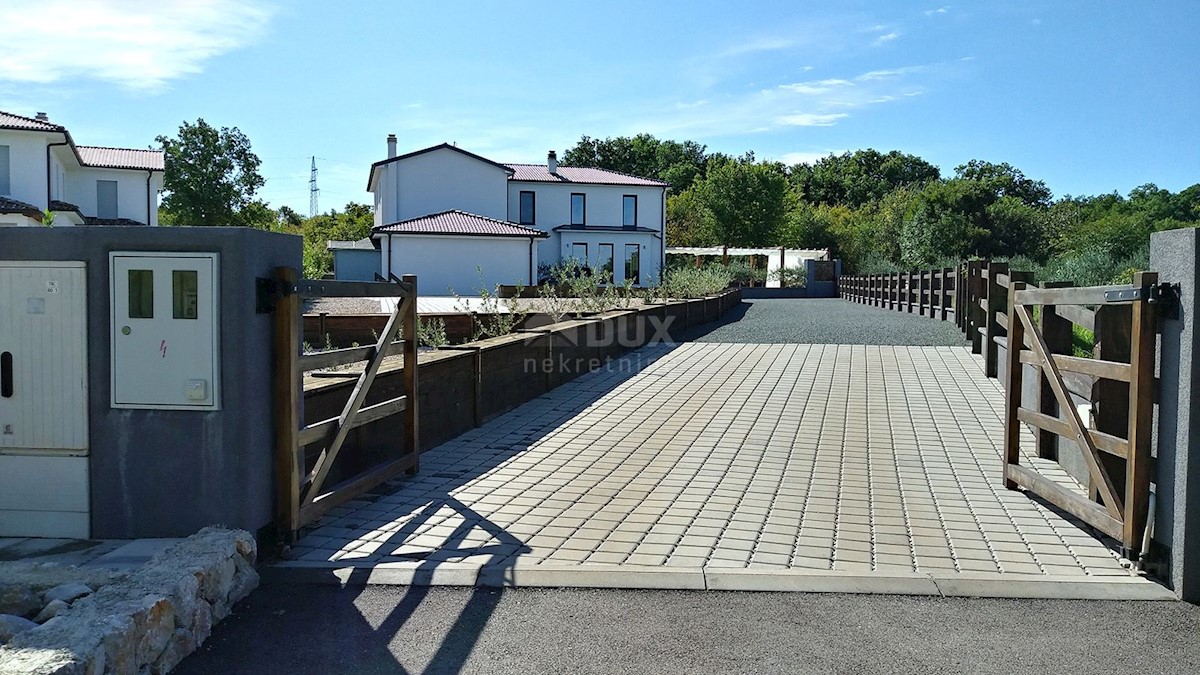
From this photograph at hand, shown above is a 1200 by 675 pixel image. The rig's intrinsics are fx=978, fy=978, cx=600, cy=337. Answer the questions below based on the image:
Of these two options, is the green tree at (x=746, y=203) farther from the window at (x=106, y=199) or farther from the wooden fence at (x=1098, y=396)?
the wooden fence at (x=1098, y=396)

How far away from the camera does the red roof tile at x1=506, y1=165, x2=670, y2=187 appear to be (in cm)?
5094

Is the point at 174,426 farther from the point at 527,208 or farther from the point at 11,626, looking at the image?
the point at 527,208

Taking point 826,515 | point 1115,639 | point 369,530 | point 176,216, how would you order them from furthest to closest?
point 176,216, point 826,515, point 369,530, point 1115,639

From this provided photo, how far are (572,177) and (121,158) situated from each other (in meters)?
22.2

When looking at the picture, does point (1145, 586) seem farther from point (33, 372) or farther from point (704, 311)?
point (704, 311)

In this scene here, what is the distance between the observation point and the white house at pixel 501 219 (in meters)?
39.6

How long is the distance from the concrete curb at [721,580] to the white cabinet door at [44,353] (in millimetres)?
1332

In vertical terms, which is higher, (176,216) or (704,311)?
(176,216)

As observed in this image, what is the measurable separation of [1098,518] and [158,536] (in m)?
4.99

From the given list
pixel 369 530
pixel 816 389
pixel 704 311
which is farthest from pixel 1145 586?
pixel 704 311

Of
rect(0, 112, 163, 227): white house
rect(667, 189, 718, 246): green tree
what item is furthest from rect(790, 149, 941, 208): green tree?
rect(0, 112, 163, 227): white house

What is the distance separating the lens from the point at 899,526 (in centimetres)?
590

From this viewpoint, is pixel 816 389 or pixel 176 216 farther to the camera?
pixel 176 216

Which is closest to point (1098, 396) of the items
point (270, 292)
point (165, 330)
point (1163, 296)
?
point (1163, 296)
